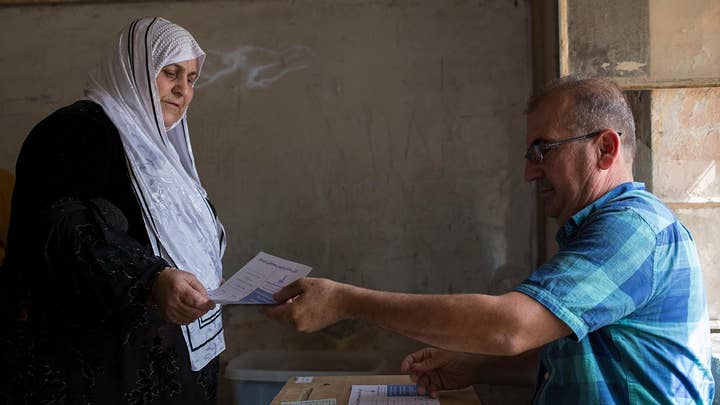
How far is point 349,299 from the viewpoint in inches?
50.4

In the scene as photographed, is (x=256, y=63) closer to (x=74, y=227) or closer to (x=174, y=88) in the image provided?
(x=174, y=88)

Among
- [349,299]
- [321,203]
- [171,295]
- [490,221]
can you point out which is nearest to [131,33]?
[171,295]

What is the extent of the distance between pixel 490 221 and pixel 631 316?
197 cm

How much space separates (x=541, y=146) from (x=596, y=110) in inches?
5.3

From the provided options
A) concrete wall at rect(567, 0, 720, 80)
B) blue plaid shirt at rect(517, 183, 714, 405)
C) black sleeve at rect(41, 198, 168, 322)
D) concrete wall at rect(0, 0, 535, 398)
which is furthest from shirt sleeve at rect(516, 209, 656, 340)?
concrete wall at rect(0, 0, 535, 398)

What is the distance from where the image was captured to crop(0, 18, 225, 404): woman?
5.02 ft

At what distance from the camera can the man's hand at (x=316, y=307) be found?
1.30m

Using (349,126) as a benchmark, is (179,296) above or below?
below

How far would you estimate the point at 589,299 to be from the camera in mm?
1123

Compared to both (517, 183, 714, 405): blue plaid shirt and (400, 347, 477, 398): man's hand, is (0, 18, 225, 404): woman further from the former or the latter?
(517, 183, 714, 405): blue plaid shirt

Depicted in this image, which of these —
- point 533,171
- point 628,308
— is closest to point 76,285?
point 533,171

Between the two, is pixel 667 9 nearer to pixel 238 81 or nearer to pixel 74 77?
pixel 238 81

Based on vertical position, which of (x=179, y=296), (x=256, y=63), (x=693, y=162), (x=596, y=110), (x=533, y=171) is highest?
(x=256, y=63)

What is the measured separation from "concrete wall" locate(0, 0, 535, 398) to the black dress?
1.54m
